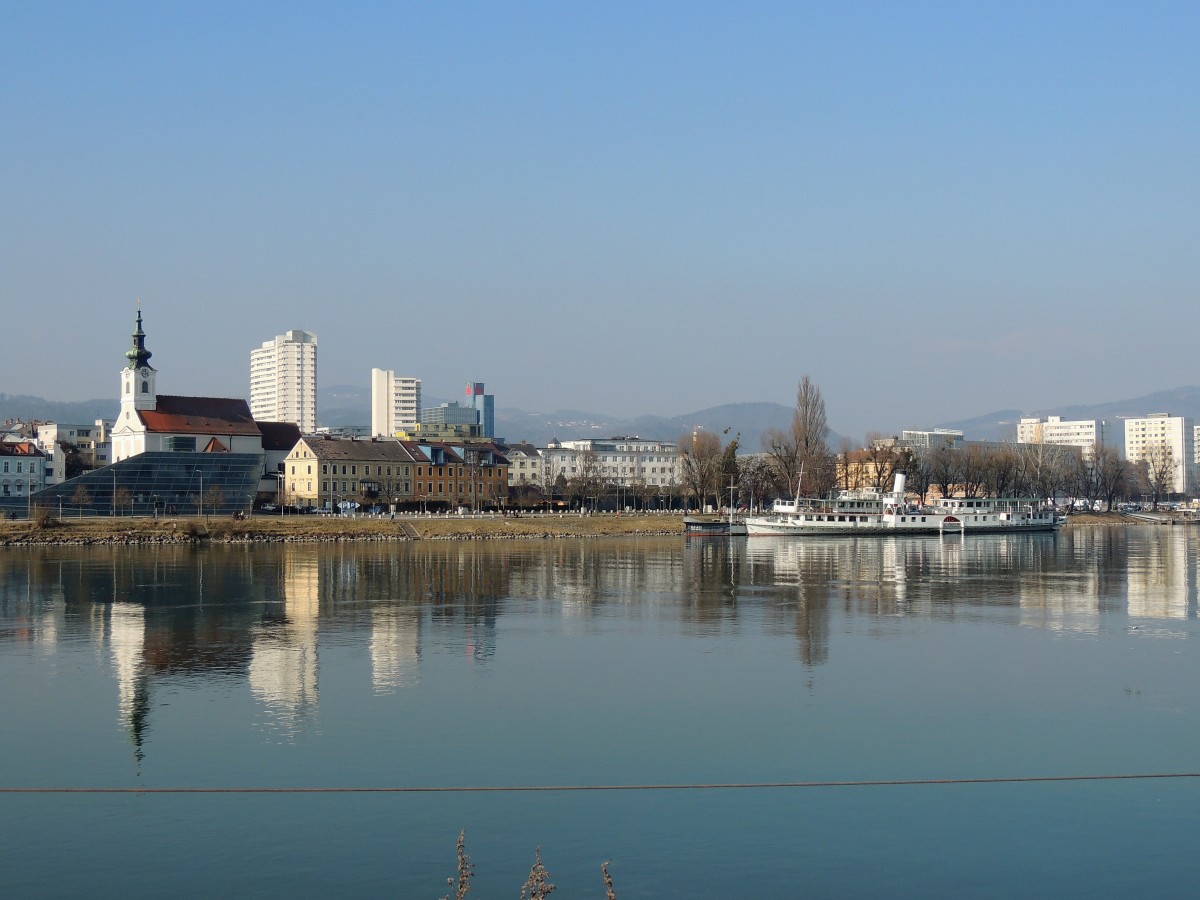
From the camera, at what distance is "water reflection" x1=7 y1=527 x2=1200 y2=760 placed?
24.3 m

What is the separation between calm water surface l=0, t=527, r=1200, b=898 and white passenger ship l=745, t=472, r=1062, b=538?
1947 inches

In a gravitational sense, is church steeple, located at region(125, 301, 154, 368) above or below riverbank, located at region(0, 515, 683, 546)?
above

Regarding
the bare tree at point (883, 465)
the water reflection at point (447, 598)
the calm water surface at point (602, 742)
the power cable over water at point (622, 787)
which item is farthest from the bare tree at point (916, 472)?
the power cable over water at point (622, 787)

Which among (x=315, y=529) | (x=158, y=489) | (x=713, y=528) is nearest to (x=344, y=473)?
(x=158, y=489)

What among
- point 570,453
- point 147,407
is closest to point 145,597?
point 147,407

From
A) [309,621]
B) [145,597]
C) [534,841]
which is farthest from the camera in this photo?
[145,597]

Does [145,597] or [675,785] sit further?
[145,597]

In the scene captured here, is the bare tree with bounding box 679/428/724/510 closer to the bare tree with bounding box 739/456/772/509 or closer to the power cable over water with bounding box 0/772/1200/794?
the bare tree with bounding box 739/456/772/509

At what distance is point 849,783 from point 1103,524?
114 meters

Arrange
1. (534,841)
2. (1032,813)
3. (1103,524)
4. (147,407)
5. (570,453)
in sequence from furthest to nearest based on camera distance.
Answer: (570,453), (1103,524), (147,407), (1032,813), (534,841)

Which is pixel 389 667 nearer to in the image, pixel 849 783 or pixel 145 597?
pixel 849 783

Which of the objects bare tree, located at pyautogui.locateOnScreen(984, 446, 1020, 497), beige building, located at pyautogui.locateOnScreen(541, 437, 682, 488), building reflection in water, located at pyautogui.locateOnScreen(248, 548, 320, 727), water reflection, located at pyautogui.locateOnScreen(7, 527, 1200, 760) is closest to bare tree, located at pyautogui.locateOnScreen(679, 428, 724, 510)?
bare tree, located at pyautogui.locateOnScreen(984, 446, 1020, 497)

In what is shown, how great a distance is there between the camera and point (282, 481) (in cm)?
11412

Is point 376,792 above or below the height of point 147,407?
below
